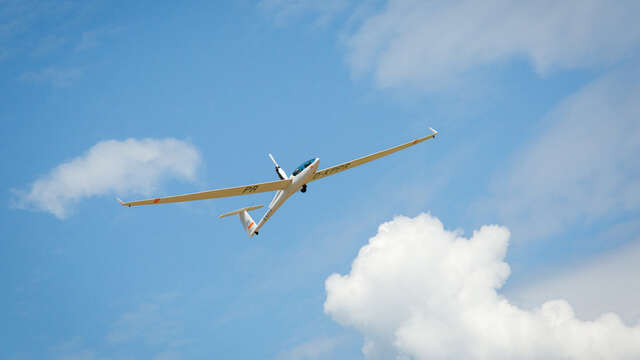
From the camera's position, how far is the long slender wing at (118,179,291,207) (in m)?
38.6

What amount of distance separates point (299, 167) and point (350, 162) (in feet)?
20.7

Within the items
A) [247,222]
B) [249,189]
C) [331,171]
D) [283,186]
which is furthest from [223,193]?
[247,222]

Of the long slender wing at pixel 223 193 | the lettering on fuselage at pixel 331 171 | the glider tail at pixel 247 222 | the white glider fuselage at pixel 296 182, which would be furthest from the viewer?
the glider tail at pixel 247 222

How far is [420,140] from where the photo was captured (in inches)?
2119

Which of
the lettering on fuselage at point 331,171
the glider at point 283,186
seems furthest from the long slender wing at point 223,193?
the lettering on fuselage at point 331,171

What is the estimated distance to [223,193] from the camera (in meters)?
43.4

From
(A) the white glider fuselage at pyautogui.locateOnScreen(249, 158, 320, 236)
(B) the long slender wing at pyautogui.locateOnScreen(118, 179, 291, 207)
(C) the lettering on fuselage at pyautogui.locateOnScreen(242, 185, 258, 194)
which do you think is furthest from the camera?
(A) the white glider fuselage at pyautogui.locateOnScreen(249, 158, 320, 236)

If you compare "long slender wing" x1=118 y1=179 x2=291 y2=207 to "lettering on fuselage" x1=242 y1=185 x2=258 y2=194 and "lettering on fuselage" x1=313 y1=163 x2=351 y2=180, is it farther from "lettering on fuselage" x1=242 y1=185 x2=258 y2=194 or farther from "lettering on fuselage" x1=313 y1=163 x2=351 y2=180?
"lettering on fuselage" x1=313 y1=163 x2=351 y2=180

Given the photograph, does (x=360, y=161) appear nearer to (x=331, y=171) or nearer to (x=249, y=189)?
(x=331, y=171)

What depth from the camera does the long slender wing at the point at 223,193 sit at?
1518 inches

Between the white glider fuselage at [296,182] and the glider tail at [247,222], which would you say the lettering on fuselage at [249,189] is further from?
the glider tail at [247,222]

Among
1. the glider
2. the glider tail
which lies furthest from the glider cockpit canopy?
the glider tail

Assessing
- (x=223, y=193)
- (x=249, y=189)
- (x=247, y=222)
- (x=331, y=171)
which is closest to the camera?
(x=223, y=193)

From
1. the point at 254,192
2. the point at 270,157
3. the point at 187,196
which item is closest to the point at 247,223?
the point at 270,157
